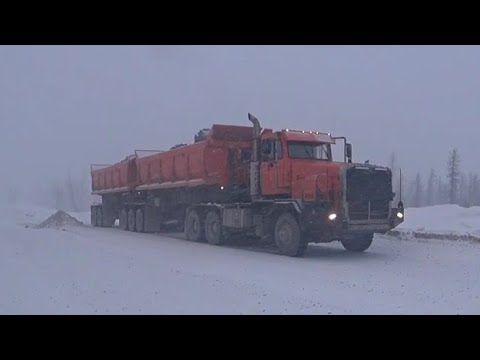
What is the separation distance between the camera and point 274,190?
1652 cm

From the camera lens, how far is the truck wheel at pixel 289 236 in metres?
15.2

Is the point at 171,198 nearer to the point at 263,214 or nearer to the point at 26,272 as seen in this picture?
the point at 263,214

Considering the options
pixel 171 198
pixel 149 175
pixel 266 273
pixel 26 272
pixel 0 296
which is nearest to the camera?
pixel 0 296

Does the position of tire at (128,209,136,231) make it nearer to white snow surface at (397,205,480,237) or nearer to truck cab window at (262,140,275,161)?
truck cab window at (262,140,275,161)

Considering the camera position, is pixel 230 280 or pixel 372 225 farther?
pixel 372 225

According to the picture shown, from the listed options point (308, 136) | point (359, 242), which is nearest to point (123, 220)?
point (308, 136)

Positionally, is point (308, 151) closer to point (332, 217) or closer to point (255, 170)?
point (255, 170)

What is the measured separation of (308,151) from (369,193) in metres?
2.34

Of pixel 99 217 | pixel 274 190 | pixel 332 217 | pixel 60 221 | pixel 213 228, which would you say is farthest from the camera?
pixel 99 217

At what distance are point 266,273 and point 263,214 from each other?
512 cm

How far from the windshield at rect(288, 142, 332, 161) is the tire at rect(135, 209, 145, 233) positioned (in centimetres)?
1105

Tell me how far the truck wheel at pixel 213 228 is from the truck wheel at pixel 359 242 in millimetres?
4329

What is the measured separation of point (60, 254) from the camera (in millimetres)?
14141
